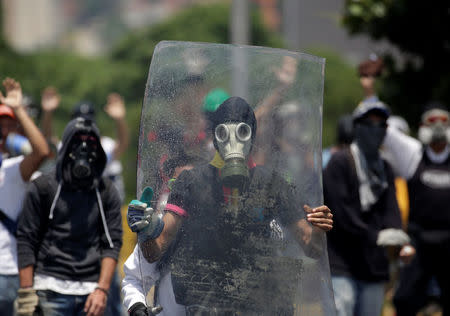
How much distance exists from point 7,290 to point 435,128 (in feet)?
11.4

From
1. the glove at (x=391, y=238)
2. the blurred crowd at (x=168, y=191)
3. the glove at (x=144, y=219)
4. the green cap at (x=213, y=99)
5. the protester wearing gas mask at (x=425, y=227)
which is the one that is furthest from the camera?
the protester wearing gas mask at (x=425, y=227)

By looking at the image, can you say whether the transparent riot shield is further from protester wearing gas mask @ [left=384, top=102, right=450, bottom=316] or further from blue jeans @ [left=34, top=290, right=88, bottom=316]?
protester wearing gas mask @ [left=384, top=102, right=450, bottom=316]

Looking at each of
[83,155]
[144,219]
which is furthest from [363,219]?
[144,219]

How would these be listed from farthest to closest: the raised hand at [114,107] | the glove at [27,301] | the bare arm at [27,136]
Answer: the raised hand at [114,107] → the bare arm at [27,136] → the glove at [27,301]

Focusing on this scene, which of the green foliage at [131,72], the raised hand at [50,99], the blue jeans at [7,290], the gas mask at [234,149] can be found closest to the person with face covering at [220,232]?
the gas mask at [234,149]

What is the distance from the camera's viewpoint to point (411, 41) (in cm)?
906

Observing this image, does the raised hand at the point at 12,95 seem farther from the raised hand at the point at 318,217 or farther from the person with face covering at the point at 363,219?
the raised hand at the point at 318,217

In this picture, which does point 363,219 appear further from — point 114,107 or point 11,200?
point 114,107

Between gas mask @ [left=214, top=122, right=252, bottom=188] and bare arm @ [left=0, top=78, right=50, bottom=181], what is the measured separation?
1.91 metres

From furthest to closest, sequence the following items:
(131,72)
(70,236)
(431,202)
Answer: (131,72)
(431,202)
(70,236)

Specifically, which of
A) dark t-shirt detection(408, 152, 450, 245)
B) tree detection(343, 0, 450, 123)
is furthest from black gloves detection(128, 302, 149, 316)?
tree detection(343, 0, 450, 123)

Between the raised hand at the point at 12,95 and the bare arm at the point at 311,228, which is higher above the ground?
the raised hand at the point at 12,95

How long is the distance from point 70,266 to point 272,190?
1.74 m

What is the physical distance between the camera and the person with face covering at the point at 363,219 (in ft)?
17.9
